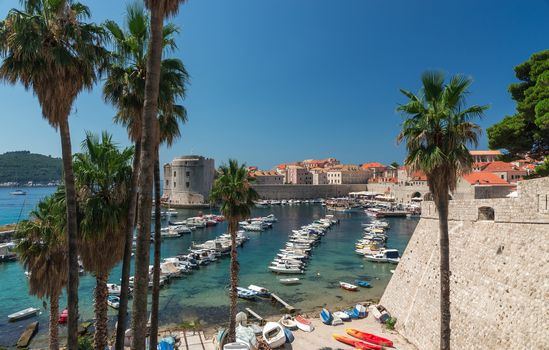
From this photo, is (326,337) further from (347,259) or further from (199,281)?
(347,259)

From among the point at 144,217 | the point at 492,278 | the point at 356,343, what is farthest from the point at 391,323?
the point at 144,217

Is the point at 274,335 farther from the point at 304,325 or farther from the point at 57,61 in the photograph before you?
the point at 57,61

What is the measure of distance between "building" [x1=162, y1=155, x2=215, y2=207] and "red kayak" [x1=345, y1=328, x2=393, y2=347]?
87986 mm

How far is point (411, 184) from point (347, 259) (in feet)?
200

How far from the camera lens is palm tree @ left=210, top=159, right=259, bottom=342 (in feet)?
45.7

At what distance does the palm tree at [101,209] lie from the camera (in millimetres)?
8547

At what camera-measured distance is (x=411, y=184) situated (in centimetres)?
9369

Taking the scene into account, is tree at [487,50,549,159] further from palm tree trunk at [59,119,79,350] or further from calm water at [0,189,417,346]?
palm tree trunk at [59,119,79,350]

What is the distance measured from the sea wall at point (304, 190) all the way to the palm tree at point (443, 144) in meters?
109

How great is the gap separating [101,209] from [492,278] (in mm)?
12271

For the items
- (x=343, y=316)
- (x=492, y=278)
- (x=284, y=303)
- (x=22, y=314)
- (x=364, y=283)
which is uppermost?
(x=492, y=278)

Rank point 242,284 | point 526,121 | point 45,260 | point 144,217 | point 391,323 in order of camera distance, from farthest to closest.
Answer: point 242,284
point 526,121
point 391,323
point 45,260
point 144,217

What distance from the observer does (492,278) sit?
1153 centimetres

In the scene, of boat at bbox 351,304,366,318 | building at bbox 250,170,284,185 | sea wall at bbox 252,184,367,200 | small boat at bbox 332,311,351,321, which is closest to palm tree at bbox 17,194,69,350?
small boat at bbox 332,311,351,321
